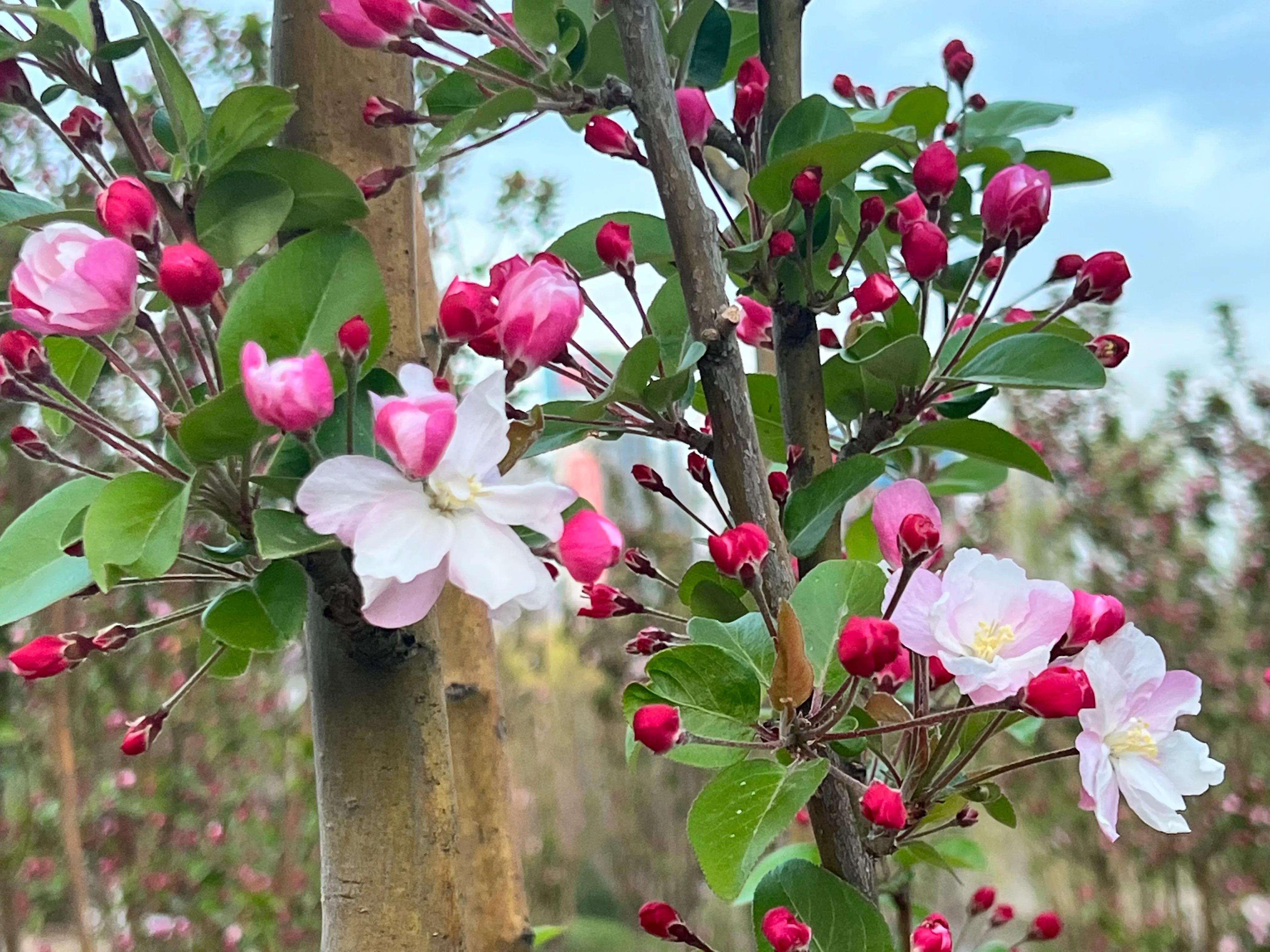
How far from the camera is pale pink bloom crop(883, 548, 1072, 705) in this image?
1.14ft

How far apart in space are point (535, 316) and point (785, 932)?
0.76ft

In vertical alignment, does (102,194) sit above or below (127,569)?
above

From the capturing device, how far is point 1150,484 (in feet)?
6.31

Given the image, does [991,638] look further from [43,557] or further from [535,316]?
[43,557]

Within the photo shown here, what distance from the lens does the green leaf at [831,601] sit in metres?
0.37

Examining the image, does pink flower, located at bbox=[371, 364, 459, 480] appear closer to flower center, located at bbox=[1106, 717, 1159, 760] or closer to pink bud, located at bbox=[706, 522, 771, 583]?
A: pink bud, located at bbox=[706, 522, 771, 583]

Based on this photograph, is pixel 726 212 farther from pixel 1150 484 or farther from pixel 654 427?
pixel 1150 484

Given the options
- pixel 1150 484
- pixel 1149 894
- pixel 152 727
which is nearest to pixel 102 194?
pixel 152 727

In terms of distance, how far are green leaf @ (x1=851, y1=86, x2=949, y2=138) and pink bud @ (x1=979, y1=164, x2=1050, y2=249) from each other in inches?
5.7

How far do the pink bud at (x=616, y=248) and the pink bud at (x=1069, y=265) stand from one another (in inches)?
8.6

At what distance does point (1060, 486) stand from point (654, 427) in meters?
1.74

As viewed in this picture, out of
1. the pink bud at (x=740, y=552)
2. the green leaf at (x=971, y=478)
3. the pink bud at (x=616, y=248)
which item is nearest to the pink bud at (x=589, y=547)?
the pink bud at (x=740, y=552)

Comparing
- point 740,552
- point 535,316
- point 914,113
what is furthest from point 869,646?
point 914,113

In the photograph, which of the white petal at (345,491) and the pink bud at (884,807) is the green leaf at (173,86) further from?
the pink bud at (884,807)
